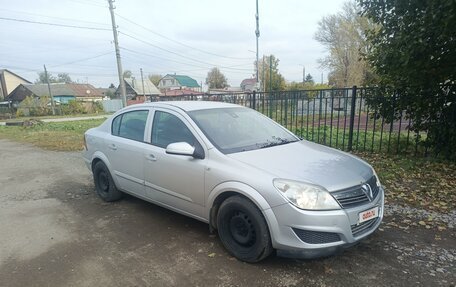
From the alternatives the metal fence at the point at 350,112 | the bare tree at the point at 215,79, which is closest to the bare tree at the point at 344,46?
the metal fence at the point at 350,112

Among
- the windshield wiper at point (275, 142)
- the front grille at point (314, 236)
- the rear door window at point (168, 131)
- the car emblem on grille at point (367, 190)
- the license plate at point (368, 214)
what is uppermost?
the rear door window at point (168, 131)

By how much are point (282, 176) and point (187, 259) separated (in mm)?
1326

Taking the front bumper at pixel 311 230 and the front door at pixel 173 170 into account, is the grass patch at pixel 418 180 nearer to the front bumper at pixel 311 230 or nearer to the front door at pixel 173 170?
the front bumper at pixel 311 230

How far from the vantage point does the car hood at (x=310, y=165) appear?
288 cm

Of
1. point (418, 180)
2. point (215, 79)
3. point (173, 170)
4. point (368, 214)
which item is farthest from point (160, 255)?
point (215, 79)

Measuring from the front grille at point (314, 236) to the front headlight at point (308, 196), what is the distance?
217mm

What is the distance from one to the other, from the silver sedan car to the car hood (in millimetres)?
10

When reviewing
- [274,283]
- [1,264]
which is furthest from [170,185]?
[1,264]

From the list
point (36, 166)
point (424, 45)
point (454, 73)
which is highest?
point (424, 45)

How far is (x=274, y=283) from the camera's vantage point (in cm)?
280

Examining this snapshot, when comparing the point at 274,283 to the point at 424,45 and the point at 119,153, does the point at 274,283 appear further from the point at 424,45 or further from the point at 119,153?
the point at 424,45

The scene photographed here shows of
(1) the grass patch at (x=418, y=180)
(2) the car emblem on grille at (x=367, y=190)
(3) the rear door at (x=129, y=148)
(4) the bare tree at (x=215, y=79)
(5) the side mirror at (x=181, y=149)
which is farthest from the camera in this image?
(4) the bare tree at (x=215, y=79)

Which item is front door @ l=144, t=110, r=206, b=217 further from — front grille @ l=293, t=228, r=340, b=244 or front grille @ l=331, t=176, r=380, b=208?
front grille @ l=331, t=176, r=380, b=208

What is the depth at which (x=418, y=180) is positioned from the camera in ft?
18.0
